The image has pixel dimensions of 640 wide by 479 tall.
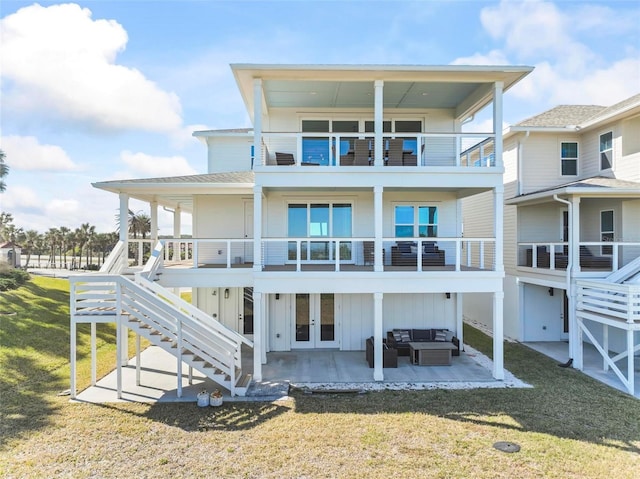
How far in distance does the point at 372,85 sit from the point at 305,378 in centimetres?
871

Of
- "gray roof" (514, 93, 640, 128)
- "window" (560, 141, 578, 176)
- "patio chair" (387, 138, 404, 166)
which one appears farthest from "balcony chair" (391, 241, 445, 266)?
"window" (560, 141, 578, 176)

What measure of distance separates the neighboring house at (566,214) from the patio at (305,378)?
406cm

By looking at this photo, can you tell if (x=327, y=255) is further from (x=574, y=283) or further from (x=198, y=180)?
(x=574, y=283)

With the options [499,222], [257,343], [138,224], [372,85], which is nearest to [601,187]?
[499,222]

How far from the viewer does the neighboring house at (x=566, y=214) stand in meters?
11.9

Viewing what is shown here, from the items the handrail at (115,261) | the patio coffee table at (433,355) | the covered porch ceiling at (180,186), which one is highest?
the covered porch ceiling at (180,186)

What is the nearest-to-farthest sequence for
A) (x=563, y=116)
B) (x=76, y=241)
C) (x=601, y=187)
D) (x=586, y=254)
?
(x=601, y=187) → (x=586, y=254) → (x=563, y=116) → (x=76, y=241)

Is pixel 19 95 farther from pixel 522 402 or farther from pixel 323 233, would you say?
pixel 522 402

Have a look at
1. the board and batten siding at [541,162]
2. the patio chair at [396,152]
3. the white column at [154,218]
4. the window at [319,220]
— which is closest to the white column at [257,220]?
the window at [319,220]

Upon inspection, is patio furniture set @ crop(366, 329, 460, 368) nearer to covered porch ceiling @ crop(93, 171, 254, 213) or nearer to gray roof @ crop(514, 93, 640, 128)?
covered porch ceiling @ crop(93, 171, 254, 213)

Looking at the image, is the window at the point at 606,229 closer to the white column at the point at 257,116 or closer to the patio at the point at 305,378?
the patio at the point at 305,378

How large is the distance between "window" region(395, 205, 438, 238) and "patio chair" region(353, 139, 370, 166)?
2688 millimetres

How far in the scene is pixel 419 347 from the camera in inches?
430

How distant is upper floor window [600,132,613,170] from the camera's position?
13516mm
